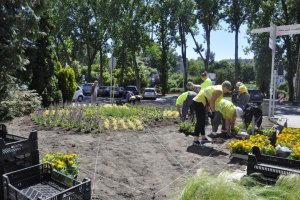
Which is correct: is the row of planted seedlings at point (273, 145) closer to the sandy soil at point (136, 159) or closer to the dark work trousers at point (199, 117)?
the sandy soil at point (136, 159)

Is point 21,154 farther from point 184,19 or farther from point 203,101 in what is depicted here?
point 184,19

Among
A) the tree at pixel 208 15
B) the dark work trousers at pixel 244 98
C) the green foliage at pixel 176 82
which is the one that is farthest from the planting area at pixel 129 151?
the green foliage at pixel 176 82

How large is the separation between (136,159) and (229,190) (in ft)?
13.6

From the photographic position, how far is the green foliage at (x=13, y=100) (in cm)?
1134

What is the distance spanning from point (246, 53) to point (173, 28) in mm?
13105

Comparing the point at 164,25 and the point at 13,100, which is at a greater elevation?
the point at 164,25

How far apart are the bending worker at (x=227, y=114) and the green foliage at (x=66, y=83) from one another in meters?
12.3

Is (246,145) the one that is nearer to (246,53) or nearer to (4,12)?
(4,12)

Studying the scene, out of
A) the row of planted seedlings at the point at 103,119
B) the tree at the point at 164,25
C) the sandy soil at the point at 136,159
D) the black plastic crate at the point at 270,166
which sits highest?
the tree at the point at 164,25

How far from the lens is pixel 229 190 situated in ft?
8.17

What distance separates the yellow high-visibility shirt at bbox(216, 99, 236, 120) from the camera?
8905 millimetres

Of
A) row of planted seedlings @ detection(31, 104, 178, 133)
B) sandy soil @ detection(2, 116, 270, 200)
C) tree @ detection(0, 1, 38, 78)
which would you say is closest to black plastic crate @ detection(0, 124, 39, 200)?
sandy soil @ detection(2, 116, 270, 200)

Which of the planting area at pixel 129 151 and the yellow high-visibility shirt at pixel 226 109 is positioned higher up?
the yellow high-visibility shirt at pixel 226 109

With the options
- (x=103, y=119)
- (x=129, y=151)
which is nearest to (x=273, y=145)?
(x=129, y=151)
